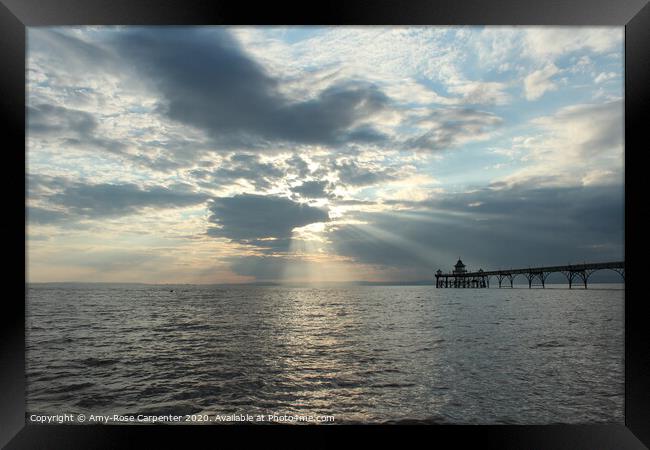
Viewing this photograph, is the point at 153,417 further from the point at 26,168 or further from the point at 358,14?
the point at 358,14

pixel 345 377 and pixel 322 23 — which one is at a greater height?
pixel 322 23

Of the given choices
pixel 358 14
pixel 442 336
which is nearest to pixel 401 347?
pixel 442 336

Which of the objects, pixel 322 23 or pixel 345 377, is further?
pixel 345 377

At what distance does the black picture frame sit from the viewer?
4.18m

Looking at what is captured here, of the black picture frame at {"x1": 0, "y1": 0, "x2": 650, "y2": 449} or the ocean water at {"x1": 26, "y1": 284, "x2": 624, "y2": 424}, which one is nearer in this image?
the black picture frame at {"x1": 0, "y1": 0, "x2": 650, "y2": 449}

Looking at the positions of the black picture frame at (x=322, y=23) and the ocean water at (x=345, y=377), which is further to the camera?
the ocean water at (x=345, y=377)

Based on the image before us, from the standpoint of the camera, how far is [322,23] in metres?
4.65

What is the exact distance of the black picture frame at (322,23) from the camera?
4.18 metres

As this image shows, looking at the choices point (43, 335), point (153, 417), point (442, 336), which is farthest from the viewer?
point (43, 335)

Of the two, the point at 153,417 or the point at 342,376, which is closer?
the point at 153,417

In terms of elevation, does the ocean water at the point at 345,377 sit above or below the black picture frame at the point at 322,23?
below

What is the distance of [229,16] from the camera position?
452 cm

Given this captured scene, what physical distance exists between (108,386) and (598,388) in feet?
38.4

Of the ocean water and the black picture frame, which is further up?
the black picture frame
